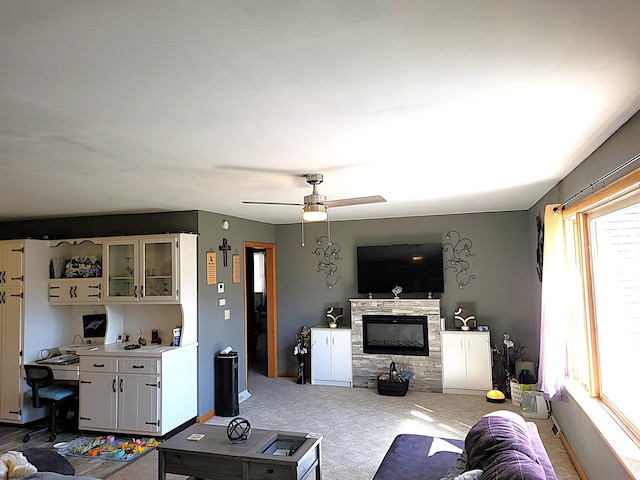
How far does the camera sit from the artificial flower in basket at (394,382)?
5918 mm

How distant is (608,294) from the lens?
10.4 feet

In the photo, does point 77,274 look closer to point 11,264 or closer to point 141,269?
point 11,264

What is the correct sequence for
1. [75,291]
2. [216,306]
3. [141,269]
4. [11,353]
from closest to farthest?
[141,269], [11,353], [75,291], [216,306]

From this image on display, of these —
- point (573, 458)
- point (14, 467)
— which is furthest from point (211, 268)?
point (573, 458)

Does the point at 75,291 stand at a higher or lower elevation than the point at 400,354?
higher

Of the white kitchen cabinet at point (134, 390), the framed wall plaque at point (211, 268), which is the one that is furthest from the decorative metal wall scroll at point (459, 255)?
the white kitchen cabinet at point (134, 390)

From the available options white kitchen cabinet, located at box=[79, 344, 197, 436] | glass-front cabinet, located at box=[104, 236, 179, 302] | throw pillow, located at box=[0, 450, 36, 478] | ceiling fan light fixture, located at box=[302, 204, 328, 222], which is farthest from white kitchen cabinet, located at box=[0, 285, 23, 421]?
ceiling fan light fixture, located at box=[302, 204, 328, 222]

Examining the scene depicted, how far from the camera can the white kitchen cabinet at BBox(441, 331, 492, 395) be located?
5.84 meters

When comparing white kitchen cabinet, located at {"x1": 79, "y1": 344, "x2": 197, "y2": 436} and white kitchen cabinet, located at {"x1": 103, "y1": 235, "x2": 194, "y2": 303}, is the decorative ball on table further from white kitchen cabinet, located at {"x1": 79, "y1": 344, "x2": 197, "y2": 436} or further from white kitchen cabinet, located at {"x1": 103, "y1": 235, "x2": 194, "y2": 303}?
white kitchen cabinet, located at {"x1": 103, "y1": 235, "x2": 194, "y2": 303}

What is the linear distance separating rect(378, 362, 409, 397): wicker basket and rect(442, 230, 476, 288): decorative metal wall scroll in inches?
62.8

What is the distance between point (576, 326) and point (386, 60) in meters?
3.04

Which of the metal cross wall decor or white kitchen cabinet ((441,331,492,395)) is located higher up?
the metal cross wall decor

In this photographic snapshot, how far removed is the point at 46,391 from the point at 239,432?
2.89 m

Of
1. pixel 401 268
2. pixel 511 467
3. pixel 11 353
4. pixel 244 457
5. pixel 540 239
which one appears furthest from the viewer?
pixel 401 268
